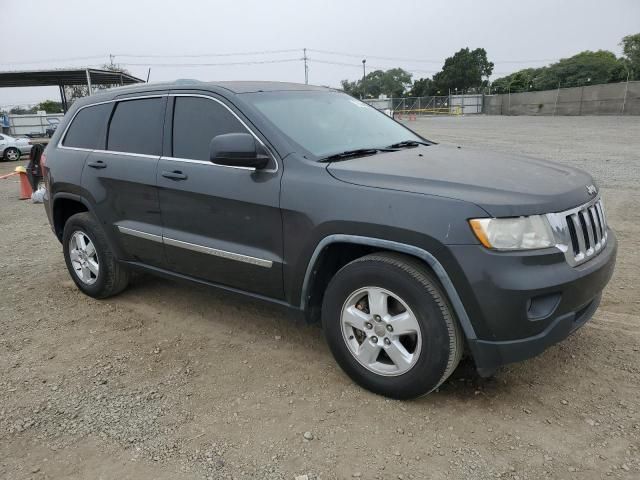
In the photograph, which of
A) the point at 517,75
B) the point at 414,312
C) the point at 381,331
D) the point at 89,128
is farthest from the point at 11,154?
the point at 517,75

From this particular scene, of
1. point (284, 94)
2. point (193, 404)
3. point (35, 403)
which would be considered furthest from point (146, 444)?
point (284, 94)

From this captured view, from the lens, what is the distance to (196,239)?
145 inches

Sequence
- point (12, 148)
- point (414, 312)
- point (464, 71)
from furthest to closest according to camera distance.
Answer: point (464, 71)
point (12, 148)
point (414, 312)

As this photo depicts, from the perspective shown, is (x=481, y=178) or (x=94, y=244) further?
(x=94, y=244)

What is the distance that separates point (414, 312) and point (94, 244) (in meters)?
3.03

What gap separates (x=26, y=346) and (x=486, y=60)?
9545 cm

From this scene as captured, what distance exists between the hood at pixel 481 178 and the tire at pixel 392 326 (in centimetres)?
42

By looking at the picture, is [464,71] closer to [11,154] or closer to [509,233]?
[11,154]

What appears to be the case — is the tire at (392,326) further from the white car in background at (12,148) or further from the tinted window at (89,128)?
the white car in background at (12,148)

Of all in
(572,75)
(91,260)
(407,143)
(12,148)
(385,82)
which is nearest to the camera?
(407,143)

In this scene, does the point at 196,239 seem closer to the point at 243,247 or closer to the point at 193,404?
the point at 243,247

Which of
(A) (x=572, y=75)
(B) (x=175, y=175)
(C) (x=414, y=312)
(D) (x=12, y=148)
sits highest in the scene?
(A) (x=572, y=75)

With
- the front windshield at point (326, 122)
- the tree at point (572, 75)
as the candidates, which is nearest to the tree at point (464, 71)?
the tree at point (572, 75)

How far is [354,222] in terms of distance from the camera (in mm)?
2881
